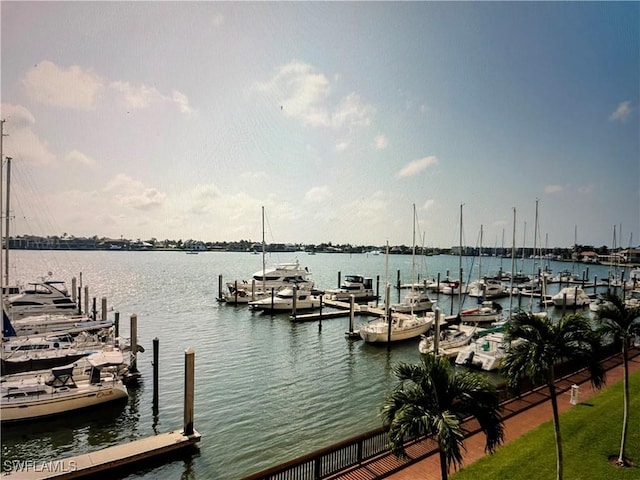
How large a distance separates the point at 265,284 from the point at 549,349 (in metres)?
57.2

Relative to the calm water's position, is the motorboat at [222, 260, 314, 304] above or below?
above

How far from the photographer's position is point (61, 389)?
1939 centimetres

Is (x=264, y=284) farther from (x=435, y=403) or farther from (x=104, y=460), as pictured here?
(x=435, y=403)

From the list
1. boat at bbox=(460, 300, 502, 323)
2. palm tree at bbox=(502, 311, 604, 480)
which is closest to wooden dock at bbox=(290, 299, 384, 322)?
boat at bbox=(460, 300, 502, 323)

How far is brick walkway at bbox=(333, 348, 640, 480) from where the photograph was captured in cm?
1183

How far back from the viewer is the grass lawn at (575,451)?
1188 cm

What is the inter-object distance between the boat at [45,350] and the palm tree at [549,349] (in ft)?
82.0

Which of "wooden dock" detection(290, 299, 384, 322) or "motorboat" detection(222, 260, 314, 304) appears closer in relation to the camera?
"wooden dock" detection(290, 299, 384, 322)

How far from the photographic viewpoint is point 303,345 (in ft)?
116

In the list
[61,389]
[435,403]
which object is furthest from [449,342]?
[61,389]

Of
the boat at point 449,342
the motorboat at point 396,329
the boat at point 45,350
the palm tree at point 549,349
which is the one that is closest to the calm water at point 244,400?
the motorboat at point 396,329

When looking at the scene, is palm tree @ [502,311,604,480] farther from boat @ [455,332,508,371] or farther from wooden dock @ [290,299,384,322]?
wooden dock @ [290,299,384,322]

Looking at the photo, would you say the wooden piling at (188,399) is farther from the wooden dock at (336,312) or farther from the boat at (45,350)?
the wooden dock at (336,312)

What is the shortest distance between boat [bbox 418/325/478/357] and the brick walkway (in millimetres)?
10657
